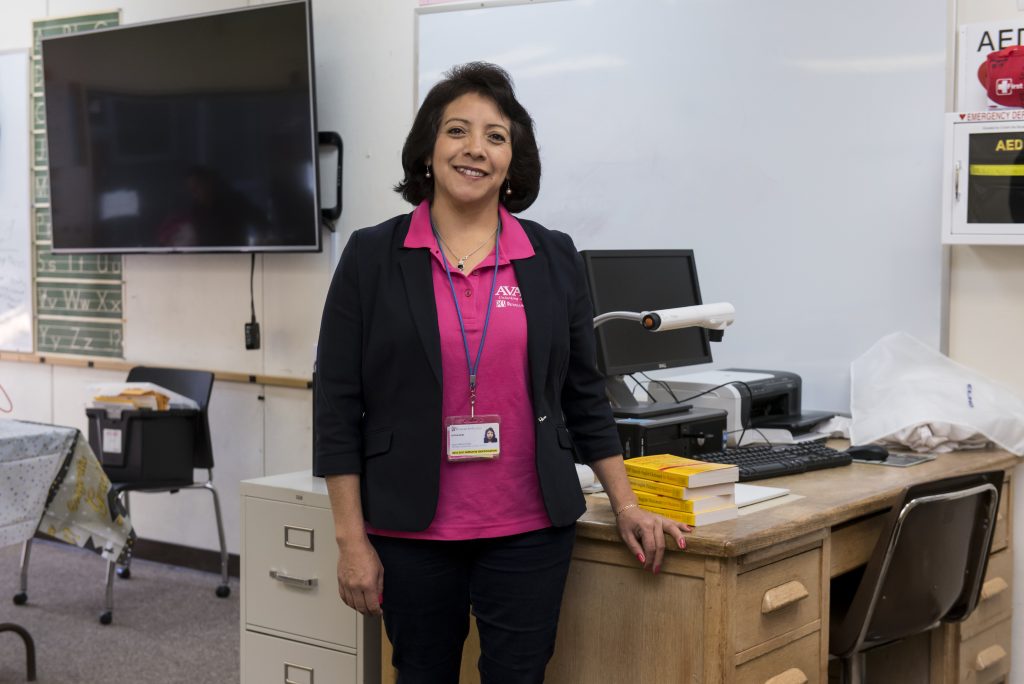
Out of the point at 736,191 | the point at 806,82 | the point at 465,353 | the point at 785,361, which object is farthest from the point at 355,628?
the point at 806,82

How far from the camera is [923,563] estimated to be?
2.12 m

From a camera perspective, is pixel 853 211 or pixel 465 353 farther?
pixel 853 211

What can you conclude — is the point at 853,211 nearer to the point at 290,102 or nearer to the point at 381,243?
the point at 381,243

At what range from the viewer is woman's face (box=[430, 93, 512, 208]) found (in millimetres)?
1782

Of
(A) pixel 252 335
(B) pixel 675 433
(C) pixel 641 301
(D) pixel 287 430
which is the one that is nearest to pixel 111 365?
(A) pixel 252 335

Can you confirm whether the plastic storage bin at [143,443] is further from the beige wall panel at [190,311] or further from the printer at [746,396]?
the printer at [746,396]

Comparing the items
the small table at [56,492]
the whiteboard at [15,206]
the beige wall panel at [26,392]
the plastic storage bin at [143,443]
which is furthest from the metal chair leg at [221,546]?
the whiteboard at [15,206]

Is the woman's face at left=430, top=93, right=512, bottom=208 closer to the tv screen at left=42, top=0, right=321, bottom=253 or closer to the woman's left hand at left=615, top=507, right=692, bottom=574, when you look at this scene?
the woman's left hand at left=615, top=507, right=692, bottom=574

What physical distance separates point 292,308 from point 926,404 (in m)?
2.35

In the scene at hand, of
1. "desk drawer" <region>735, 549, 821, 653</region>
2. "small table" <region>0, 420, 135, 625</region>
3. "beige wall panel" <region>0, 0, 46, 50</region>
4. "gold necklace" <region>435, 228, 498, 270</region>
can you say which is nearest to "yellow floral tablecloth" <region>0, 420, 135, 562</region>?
"small table" <region>0, 420, 135, 625</region>

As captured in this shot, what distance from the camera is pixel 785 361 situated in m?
3.06

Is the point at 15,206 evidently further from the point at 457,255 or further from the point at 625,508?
the point at 625,508

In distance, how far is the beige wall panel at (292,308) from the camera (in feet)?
13.2

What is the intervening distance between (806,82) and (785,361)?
771 millimetres
